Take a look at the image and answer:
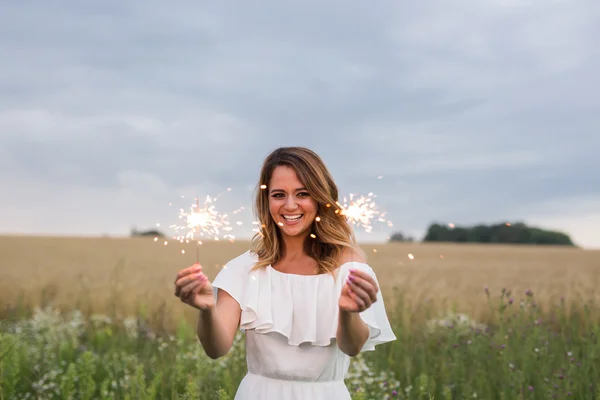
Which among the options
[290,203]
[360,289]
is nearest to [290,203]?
[290,203]

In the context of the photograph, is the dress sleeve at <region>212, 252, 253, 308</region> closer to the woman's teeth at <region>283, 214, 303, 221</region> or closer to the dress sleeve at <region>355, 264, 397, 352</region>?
the woman's teeth at <region>283, 214, 303, 221</region>

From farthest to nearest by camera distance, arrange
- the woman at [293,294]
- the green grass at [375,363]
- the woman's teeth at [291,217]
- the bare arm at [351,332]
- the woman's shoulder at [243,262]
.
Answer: the green grass at [375,363] < the woman's shoulder at [243,262] < the woman's teeth at [291,217] < the woman at [293,294] < the bare arm at [351,332]

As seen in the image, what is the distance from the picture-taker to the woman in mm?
3158

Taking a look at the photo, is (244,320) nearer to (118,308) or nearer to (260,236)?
(260,236)

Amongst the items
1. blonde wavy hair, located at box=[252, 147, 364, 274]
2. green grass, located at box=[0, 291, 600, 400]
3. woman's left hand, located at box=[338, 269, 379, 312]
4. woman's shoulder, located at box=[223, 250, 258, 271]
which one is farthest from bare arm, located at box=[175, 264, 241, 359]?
green grass, located at box=[0, 291, 600, 400]

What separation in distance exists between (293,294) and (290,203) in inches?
17.7

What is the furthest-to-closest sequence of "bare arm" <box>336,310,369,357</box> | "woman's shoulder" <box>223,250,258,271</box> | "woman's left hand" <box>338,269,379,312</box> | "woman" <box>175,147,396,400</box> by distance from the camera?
"woman's shoulder" <box>223,250,258,271</box>
"woman" <box>175,147,396,400</box>
"bare arm" <box>336,310,369,357</box>
"woman's left hand" <box>338,269,379,312</box>

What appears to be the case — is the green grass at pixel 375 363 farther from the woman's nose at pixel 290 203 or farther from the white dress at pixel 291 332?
the woman's nose at pixel 290 203

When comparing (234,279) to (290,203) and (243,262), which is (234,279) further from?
(290,203)

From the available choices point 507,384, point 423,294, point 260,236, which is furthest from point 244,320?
point 423,294

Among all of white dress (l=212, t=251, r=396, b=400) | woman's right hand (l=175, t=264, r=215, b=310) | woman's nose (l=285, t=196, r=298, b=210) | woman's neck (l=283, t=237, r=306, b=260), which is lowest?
white dress (l=212, t=251, r=396, b=400)

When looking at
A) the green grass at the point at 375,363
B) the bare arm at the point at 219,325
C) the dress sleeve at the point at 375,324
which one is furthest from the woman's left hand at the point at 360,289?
the green grass at the point at 375,363

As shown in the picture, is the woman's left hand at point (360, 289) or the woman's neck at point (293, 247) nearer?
the woman's left hand at point (360, 289)

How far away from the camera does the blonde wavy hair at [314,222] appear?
3309mm
